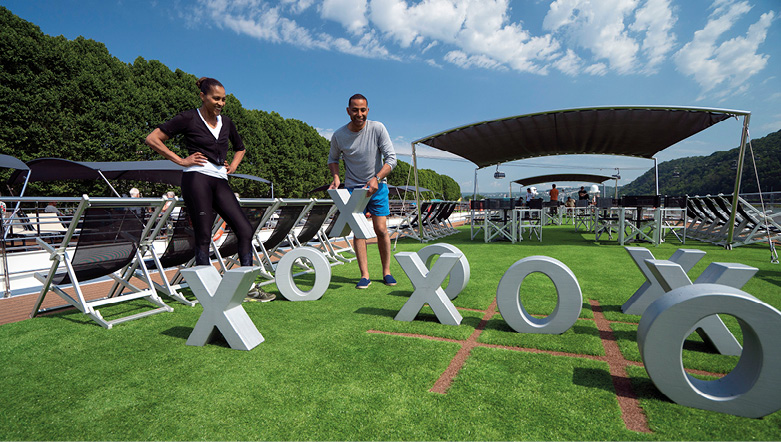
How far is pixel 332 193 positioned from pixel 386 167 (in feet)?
2.71

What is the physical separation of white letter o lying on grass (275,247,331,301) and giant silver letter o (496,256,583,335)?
1778 mm

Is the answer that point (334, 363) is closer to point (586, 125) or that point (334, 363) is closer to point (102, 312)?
point (102, 312)

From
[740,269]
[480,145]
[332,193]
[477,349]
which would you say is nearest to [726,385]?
[740,269]

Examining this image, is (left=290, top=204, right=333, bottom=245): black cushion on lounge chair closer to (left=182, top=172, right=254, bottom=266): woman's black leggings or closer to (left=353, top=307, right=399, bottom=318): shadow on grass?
(left=182, top=172, right=254, bottom=266): woman's black leggings

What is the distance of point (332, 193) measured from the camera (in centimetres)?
351

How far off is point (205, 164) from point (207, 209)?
40 cm

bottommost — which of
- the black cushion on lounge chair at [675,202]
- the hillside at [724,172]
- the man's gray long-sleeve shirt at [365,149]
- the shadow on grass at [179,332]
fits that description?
the shadow on grass at [179,332]

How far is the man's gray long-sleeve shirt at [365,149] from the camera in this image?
4078mm

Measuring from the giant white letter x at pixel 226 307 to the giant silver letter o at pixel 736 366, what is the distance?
90.9 inches

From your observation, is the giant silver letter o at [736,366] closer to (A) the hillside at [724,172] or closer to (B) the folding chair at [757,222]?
(B) the folding chair at [757,222]

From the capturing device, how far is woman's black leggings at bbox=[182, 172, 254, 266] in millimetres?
3018

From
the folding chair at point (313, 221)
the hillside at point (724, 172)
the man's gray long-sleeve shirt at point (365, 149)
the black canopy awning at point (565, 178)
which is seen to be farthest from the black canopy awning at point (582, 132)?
the hillside at point (724, 172)

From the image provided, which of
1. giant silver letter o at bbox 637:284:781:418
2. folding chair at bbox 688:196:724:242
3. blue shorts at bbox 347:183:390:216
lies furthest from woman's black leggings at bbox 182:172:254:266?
folding chair at bbox 688:196:724:242

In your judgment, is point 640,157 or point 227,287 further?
point 640,157
